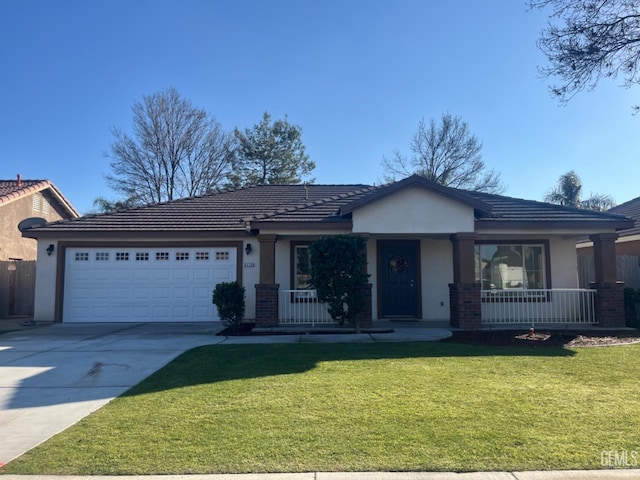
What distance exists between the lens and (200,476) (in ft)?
11.8

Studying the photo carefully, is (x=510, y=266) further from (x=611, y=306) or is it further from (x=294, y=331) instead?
(x=294, y=331)

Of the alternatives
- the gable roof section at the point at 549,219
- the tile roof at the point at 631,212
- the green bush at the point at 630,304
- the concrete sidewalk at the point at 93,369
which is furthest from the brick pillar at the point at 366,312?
the tile roof at the point at 631,212

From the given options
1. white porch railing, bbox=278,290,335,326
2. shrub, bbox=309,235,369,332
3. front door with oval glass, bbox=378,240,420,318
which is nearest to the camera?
shrub, bbox=309,235,369,332

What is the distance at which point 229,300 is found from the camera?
1180cm

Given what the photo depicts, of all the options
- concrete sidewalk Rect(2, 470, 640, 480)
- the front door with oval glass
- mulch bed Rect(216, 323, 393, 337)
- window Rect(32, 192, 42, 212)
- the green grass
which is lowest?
concrete sidewalk Rect(2, 470, 640, 480)

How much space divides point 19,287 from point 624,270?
22.0m

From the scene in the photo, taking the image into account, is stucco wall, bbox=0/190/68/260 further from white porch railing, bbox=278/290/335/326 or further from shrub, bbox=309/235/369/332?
shrub, bbox=309/235/369/332

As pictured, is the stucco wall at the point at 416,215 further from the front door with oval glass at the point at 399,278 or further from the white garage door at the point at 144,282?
the white garage door at the point at 144,282

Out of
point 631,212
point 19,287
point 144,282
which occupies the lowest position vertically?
point 19,287

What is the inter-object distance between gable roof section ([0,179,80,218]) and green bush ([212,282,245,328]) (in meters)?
12.9

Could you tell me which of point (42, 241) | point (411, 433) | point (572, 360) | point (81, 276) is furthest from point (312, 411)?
point (42, 241)

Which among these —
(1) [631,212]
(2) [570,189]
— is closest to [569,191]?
(2) [570,189]

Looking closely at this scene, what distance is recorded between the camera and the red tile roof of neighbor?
12070 mm

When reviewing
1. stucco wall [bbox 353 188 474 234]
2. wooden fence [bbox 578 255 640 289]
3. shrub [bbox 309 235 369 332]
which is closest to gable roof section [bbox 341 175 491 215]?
stucco wall [bbox 353 188 474 234]
